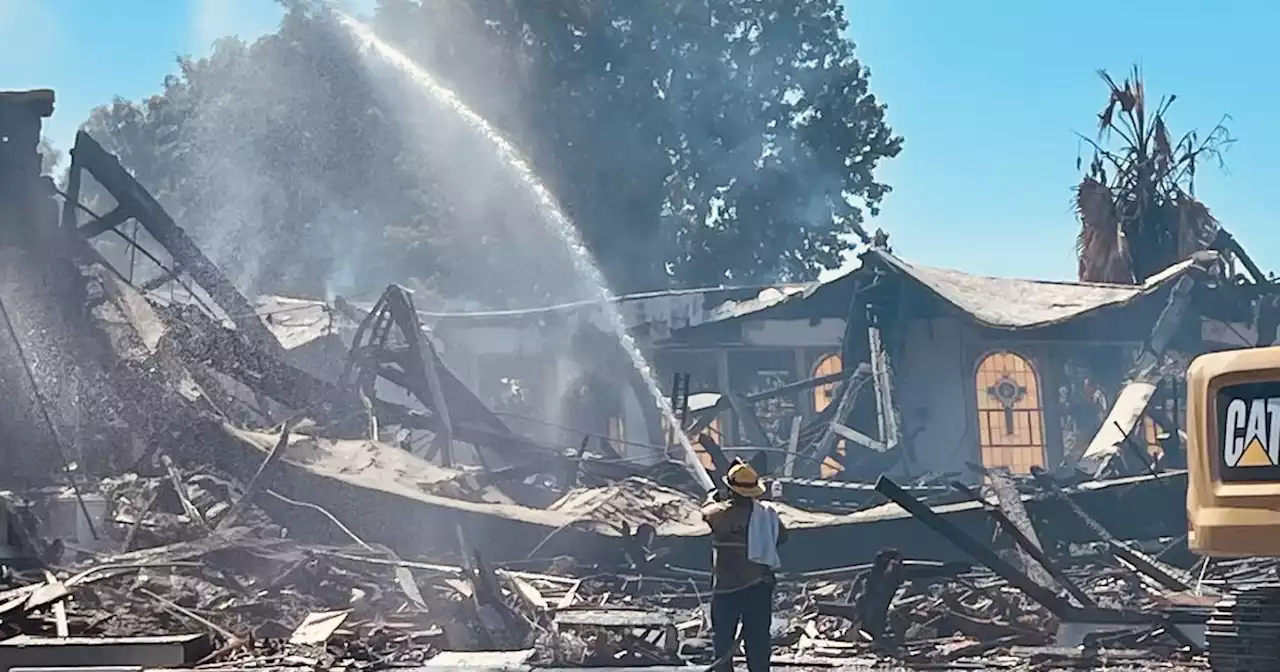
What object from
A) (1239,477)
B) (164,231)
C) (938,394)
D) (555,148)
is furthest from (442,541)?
(555,148)

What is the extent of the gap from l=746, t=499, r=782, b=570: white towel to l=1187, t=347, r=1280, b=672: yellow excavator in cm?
374

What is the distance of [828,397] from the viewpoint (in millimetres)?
22281

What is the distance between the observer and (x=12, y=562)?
37.8ft

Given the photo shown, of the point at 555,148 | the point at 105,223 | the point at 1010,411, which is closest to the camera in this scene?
the point at 105,223

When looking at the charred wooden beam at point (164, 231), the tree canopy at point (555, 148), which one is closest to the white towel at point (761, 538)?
the charred wooden beam at point (164, 231)

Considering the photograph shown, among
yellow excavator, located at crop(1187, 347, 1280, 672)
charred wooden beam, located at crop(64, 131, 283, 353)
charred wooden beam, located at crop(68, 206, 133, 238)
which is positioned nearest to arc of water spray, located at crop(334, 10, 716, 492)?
charred wooden beam, located at crop(64, 131, 283, 353)

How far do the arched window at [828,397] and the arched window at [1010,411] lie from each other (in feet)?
8.18

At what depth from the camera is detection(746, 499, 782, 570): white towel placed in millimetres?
7980

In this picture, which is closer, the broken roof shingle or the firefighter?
the firefighter

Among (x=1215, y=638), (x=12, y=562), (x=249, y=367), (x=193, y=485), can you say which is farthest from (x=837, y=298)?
(x=1215, y=638)

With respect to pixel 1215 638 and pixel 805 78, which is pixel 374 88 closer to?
pixel 805 78

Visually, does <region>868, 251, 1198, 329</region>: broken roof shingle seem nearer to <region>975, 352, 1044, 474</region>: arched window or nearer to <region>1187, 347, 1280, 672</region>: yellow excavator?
<region>975, 352, 1044, 474</region>: arched window

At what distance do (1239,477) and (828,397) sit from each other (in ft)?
60.1

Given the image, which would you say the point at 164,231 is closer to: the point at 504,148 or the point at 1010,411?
the point at 1010,411
